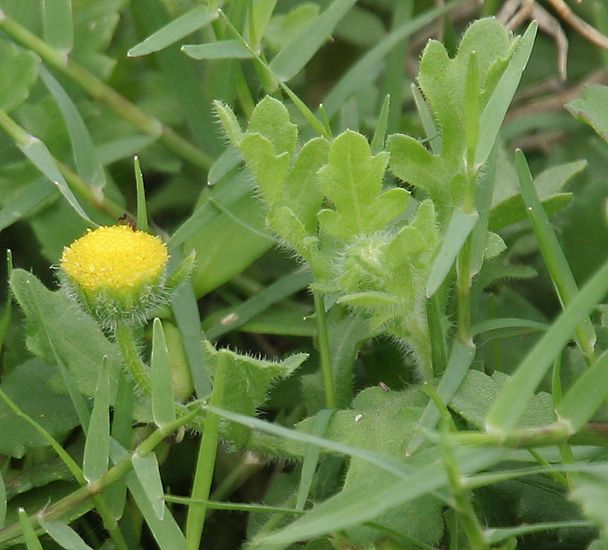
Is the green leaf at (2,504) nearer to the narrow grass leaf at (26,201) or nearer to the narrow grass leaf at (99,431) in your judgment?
the narrow grass leaf at (99,431)

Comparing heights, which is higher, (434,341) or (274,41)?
(274,41)

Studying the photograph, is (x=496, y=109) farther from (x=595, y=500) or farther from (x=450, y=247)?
(x=595, y=500)

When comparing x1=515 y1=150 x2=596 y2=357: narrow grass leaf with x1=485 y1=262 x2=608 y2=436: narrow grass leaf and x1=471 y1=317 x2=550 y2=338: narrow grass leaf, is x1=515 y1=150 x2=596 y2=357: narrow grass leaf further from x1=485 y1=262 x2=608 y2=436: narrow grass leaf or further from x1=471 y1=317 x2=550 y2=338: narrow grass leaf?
x1=485 y1=262 x2=608 y2=436: narrow grass leaf

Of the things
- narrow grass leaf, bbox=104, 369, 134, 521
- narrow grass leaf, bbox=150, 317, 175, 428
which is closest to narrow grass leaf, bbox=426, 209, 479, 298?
narrow grass leaf, bbox=150, 317, 175, 428

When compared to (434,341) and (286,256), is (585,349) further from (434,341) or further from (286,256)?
(286,256)

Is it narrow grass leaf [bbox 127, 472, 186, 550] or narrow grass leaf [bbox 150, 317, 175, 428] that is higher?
narrow grass leaf [bbox 150, 317, 175, 428]

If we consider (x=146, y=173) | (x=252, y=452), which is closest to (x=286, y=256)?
(x=146, y=173)
